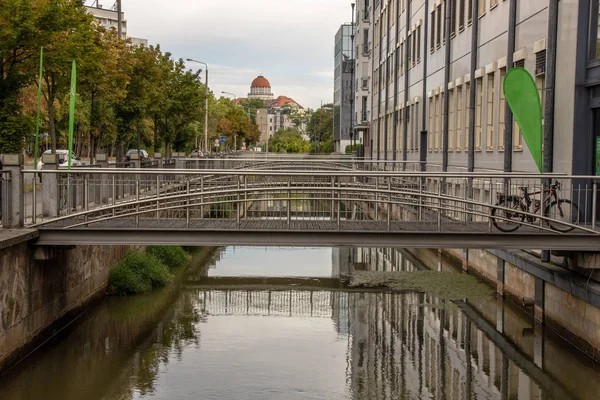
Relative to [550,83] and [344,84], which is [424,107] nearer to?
[550,83]

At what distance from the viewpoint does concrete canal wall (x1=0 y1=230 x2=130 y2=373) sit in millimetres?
14539

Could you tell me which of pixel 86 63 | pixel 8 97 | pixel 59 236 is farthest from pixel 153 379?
pixel 86 63

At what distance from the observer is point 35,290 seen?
16141 mm

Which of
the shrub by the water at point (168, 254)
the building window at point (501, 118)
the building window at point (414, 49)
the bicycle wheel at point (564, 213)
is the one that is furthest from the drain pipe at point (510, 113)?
the building window at point (414, 49)

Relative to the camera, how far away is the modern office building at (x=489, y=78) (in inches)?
684

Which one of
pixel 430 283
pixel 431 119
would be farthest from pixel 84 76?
pixel 431 119

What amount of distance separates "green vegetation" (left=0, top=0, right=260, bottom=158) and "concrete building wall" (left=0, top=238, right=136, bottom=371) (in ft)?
16.6

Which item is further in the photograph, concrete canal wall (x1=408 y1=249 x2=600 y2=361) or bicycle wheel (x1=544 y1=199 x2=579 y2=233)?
bicycle wheel (x1=544 y1=199 x2=579 y2=233)

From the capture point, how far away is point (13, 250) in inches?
580

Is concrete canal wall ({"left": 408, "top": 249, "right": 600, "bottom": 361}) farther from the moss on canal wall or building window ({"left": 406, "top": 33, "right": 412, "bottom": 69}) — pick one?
building window ({"left": 406, "top": 33, "right": 412, "bottom": 69})

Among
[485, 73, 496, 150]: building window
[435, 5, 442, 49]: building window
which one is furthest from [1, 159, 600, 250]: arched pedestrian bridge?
[435, 5, 442, 49]: building window

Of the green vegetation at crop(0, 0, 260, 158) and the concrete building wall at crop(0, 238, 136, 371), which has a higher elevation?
the green vegetation at crop(0, 0, 260, 158)

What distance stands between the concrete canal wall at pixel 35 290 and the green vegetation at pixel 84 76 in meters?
5.34

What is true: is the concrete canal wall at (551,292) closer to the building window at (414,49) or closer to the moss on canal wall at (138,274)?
the moss on canal wall at (138,274)
